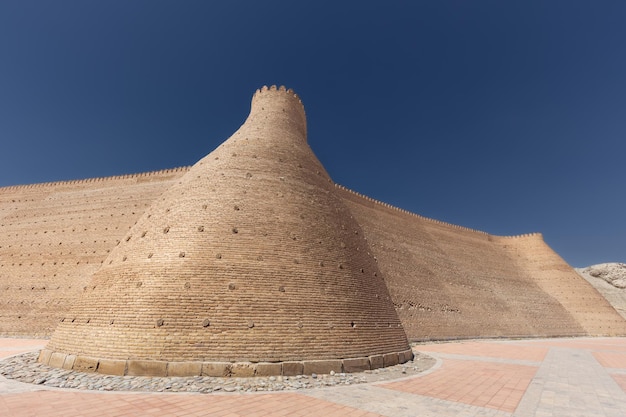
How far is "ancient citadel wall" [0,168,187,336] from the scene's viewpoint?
1556 centimetres

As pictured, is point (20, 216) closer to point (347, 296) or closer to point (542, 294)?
point (347, 296)

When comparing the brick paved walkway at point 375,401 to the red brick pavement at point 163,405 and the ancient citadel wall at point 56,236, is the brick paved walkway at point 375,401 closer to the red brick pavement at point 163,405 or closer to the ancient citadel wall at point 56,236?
the red brick pavement at point 163,405

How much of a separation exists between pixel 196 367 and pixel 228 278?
74.6 inches

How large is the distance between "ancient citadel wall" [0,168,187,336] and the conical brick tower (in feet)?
29.9

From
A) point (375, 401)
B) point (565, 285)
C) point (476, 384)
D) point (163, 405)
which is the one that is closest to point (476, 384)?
point (476, 384)

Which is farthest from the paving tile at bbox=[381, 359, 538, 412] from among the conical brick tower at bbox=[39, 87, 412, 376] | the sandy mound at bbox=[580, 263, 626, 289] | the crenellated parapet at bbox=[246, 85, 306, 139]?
the sandy mound at bbox=[580, 263, 626, 289]

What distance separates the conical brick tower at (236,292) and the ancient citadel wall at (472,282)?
30.5ft

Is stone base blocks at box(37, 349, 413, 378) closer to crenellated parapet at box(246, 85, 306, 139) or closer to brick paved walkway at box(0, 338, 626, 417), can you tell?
brick paved walkway at box(0, 338, 626, 417)

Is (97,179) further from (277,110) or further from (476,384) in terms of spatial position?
(476,384)

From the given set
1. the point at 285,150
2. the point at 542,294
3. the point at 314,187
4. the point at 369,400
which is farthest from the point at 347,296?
the point at 542,294

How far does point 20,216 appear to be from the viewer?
68.3 feet

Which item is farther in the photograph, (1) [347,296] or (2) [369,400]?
(1) [347,296]

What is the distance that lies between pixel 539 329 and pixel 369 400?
81.3ft

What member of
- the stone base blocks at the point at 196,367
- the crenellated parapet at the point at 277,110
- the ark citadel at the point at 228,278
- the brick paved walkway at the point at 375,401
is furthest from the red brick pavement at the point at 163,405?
the crenellated parapet at the point at 277,110
